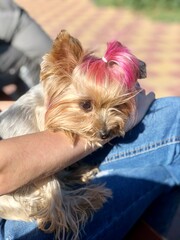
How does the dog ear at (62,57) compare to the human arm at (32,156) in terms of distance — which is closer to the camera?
the human arm at (32,156)

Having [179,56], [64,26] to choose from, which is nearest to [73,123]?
[179,56]

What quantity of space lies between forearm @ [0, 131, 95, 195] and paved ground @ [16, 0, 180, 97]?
11.0ft

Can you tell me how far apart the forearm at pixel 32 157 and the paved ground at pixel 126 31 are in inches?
132

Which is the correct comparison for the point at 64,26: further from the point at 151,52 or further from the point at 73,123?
the point at 73,123

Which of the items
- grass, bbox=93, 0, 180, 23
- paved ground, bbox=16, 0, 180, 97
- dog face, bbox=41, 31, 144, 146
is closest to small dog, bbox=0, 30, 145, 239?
dog face, bbox=41, 31, 144, 146

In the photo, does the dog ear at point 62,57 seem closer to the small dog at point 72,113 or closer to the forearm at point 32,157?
the small dog at point 72,113

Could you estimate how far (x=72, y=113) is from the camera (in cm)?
265

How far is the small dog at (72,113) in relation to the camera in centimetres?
251

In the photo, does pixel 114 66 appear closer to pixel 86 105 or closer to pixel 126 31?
pixel 86 105

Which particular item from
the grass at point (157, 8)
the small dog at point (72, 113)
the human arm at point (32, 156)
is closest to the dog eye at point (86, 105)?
the small dog at point (72, 113)

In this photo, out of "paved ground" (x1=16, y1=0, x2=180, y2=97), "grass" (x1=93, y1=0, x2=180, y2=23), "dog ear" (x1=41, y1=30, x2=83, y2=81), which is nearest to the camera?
"dog ear" (x1=41, y1=30, x2=83, y2=81)

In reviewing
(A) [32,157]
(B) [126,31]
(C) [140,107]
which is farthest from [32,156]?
(B) [126,31]

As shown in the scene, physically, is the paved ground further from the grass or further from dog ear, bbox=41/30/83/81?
dog ear, bbox=41/30/83/81

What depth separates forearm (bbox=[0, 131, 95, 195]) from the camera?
6.68 feet
